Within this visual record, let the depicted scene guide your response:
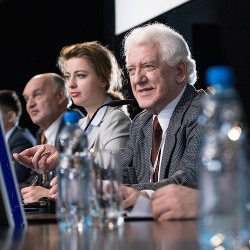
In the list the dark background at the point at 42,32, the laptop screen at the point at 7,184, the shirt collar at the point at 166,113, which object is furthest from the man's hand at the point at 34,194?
the dark background at the point at 42,32

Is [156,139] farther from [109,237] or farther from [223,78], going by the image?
[223,78]

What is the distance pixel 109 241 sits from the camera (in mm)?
851

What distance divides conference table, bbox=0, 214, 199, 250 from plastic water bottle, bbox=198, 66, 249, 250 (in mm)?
101

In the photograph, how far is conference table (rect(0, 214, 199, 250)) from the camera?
80 centimetres

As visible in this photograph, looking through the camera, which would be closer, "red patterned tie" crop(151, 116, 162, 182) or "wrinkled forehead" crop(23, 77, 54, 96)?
"red patterned tie" crop(151, 116, 162, 182)

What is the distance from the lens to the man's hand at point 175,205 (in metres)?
1.18

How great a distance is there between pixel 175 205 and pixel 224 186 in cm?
53

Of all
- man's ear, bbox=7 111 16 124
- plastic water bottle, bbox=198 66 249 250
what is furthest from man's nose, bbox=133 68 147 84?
man's ear, bbox=7 111 16 124

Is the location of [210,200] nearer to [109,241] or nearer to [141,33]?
[109,241]

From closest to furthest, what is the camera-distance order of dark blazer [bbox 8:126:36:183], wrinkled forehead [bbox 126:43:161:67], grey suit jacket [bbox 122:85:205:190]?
grey suit jacket [bbox 122:85:205:190], wrinkled forehead [bbox 126:43:161:67], dark blazer [bbox 8:126:36:183]

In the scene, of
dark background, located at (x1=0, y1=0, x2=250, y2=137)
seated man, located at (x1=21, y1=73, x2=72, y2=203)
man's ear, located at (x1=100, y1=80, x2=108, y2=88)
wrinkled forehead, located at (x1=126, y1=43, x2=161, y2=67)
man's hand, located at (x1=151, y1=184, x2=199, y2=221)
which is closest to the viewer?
man's hand, located at (x1=151, y1=184, x2=199, y2=221)

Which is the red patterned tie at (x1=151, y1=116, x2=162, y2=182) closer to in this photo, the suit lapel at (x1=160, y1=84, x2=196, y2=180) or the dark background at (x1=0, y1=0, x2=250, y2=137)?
the suit lapel at (x1=160, y1=84, x2=196, y2=180)

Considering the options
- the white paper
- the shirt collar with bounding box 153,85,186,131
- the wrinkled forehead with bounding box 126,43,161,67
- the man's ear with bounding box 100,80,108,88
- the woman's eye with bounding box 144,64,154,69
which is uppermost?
the wrinkled forehead with bounding box 126,43,161,67

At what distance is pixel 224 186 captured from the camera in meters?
0.66
